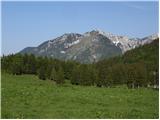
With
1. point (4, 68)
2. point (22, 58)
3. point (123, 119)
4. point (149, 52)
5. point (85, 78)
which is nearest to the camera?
point (123, 119)

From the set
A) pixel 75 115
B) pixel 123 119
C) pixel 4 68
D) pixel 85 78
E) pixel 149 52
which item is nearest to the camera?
pixel 123 119

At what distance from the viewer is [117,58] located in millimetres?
148000

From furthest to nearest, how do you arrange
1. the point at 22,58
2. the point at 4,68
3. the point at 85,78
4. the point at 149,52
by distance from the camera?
the point at 149,52, the point at 22,58, the point at 4,68, the point at 85,78

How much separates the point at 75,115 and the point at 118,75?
2034 inches

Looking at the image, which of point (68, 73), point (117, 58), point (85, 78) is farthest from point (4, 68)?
point (117, 58)

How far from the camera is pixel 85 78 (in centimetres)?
A: 6338

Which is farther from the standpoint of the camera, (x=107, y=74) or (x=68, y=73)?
(x=68, y=73)

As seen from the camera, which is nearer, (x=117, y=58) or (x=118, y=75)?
(x=118, y=75)

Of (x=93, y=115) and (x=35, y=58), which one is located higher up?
(x=35, y=58)

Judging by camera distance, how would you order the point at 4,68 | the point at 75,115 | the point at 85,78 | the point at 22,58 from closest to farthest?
the point at 75,115 < the point at 85,78 < the point at 4,68 < the point at 22,58

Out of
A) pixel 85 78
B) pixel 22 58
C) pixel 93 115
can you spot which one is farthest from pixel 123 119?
pixel 22 58

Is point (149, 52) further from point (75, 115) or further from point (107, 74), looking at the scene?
point (75, 115)

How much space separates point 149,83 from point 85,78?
39.4 feet

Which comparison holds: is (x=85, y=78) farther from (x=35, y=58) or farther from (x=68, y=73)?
(x=35, y=58)
